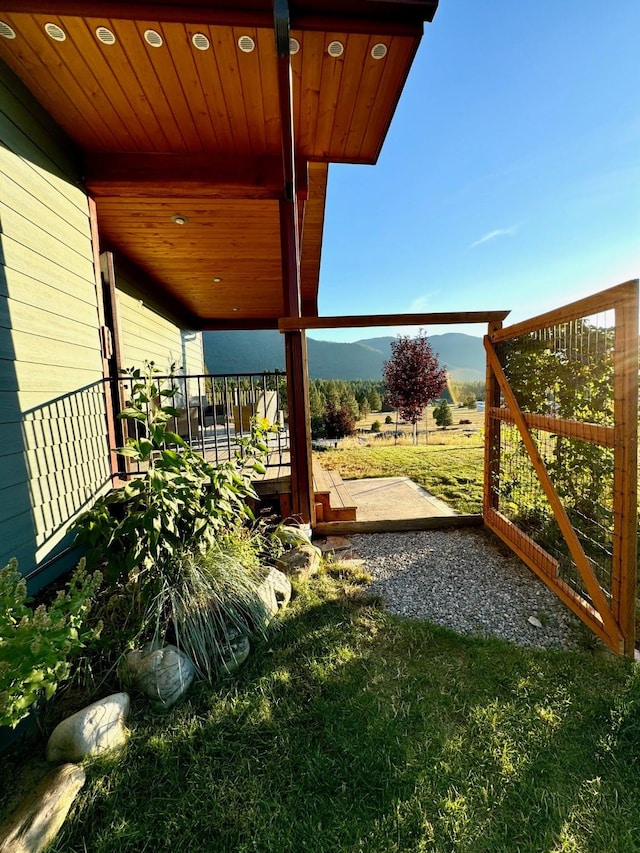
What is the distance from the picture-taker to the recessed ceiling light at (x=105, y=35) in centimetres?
209

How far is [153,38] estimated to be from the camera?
7.09 ft

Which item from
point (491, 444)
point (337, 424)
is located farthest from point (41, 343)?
point (337, 424)

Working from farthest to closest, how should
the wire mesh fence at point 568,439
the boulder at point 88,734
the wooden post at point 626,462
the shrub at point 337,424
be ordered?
the shrub at point 337,424
the wire mesh fence at point 568,439
the wooden post at point 626,462
the boulder at point 88,734

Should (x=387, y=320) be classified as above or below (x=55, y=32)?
below

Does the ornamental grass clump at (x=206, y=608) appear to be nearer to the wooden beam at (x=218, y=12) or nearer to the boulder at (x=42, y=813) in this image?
the boulder at (x=42, y=813)

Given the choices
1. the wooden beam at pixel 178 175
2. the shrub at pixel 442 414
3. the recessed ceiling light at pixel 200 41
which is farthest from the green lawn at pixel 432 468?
the shrub at pixel 442 414

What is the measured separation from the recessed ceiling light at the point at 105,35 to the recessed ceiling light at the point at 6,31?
47cm

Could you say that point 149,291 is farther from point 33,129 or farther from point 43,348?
point 43,348

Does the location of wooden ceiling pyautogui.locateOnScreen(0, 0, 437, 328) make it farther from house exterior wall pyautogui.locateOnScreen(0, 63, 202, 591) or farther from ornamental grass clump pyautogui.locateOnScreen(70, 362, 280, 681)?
ornamental grass clump pyautogui.locateOnScreen(70, 362, 280, 681)

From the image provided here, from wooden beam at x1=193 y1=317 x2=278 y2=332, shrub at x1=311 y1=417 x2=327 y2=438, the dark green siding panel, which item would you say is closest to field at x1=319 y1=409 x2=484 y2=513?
wooden beam at x1=193 y1=317 x2=278 y2=332

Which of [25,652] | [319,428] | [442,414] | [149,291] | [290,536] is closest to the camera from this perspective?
[25,652]

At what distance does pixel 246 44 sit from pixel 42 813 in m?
3.86

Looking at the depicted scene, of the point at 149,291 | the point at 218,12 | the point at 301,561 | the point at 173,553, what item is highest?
the point at 218,12

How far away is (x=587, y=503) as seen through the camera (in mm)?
2674
